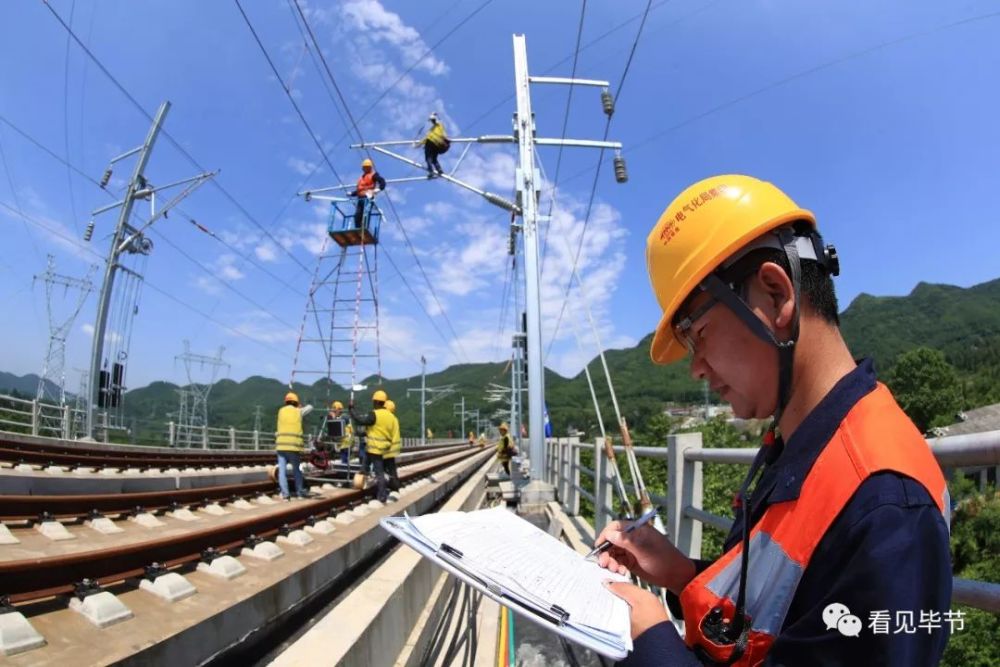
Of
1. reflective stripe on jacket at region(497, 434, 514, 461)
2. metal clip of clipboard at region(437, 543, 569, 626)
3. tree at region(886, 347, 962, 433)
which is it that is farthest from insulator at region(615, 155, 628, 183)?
tree at region(886, 347, 962, 433)

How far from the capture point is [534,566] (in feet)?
4.95

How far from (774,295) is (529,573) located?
87 centimetres

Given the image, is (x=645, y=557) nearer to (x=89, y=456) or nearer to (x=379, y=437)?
(x=379, y=437)

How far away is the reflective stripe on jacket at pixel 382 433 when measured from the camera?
1038 centimetres

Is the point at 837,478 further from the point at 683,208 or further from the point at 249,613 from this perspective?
the point at 249,613

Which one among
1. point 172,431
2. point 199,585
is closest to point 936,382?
point 172,431

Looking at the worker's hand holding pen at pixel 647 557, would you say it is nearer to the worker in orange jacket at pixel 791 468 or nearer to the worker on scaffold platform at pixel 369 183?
the worker in orange jacket at pixel 791 468

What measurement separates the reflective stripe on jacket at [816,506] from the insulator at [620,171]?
11487mm

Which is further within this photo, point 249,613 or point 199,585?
point 199,585

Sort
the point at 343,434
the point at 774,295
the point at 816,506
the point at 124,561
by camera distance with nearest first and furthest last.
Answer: the point at 816,506 → the point at 774,295 → the point at 124,561 → the point at 343,434

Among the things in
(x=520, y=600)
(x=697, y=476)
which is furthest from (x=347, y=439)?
(x=520, y=600)

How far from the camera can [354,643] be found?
319 centimetres

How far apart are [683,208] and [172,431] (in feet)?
76.1

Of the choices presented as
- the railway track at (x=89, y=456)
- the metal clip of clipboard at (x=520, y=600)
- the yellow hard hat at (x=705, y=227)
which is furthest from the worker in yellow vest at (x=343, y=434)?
the yellow hard hat at (x=705, y=227)
